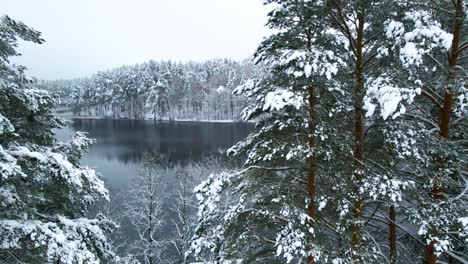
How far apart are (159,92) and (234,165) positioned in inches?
2320

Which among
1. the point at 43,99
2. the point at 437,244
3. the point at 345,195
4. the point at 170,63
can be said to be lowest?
the point at 437,244

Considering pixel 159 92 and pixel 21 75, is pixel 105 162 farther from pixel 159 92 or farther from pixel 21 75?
pixel 159 92

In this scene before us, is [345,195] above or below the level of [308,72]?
below

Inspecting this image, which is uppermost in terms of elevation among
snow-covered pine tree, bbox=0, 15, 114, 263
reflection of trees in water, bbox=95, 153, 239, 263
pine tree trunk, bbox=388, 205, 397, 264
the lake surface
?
snow-covered pine tree, bbox=0, 15, 114, 263

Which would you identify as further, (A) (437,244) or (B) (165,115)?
(B) (165,115)

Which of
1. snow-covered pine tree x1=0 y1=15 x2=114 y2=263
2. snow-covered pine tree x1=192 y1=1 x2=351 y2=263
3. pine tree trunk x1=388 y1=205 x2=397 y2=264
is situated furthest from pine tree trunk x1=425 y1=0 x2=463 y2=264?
snow-covered pine tree x1=0 y1=15 x2=114 y2=263

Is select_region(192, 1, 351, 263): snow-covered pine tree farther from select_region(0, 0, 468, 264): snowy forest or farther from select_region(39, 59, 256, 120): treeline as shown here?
select_region(39, 59, 256, 120): treeline

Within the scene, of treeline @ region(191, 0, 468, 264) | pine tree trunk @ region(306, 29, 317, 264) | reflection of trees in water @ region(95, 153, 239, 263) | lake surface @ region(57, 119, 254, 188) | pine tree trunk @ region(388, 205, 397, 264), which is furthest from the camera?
lake surface @ region(57, 119, 254, 188)

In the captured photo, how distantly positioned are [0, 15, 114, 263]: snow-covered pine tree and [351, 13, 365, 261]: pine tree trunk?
4372mm

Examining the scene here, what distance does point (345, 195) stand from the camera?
5.91 metres

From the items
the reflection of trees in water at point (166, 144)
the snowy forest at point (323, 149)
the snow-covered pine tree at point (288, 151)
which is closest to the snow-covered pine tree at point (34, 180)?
the snowy forest at point (323, 149)

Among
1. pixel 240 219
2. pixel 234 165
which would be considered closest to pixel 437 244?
pixel 240 219

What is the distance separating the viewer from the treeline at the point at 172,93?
82.3 m

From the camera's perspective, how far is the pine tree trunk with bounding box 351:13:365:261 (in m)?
5.81
